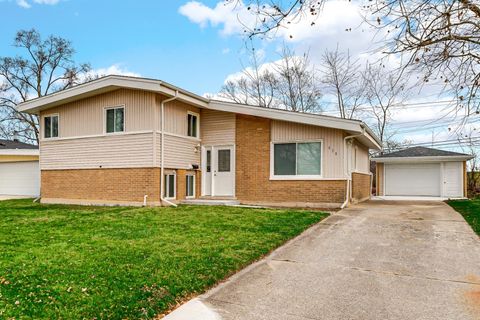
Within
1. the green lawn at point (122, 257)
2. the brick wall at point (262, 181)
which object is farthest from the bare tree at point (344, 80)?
the green lawn at point (122, 257)

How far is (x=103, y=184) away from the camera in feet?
43.5

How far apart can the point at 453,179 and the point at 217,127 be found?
47.5 ft

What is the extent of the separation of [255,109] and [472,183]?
63.7 feet

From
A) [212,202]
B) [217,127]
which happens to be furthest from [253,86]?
[212,202]

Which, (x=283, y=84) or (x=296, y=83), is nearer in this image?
(x=296, y=83)

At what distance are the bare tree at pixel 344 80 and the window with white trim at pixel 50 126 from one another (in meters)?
18.7

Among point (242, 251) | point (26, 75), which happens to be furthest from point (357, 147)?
point (26, 75)

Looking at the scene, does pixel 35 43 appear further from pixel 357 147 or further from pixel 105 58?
pixel 357 147

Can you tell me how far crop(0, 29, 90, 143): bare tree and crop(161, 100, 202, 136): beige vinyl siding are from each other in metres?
21.7

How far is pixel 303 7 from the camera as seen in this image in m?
4.97

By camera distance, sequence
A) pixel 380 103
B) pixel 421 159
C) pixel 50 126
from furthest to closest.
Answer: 1. pixel 380 103
2. pixel 421 159
3. pixel 50 126

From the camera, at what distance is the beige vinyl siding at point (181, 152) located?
501 inches

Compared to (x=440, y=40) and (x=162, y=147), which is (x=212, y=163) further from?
(x=440, y=40)

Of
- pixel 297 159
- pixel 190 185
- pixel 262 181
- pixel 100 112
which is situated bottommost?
pixel 190 185
